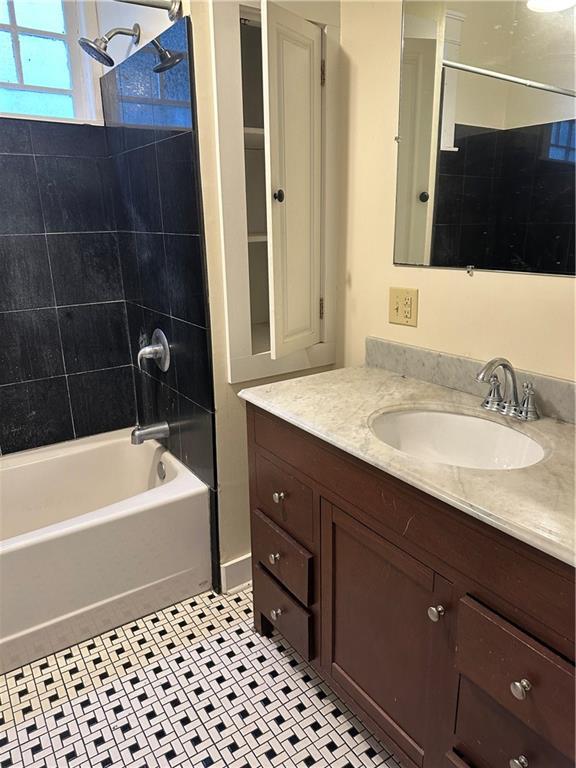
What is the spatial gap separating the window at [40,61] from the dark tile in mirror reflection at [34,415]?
1088 millimetres

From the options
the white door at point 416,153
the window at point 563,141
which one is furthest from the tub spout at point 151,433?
the window at point 563,141

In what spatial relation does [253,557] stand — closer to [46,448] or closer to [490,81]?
[46,448]

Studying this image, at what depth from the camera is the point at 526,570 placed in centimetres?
86

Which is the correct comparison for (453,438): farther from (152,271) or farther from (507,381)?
(152,271)

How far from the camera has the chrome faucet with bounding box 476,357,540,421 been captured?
127cm

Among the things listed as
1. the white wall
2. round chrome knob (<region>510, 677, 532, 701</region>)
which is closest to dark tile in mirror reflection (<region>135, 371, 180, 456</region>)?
the white wall

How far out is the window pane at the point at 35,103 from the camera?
2057 mm

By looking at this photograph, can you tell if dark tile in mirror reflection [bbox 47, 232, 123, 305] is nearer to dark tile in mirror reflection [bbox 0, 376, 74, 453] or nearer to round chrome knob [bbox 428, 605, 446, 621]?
dark tile in mirror reflection [bbox 0, 376, 74, 453]

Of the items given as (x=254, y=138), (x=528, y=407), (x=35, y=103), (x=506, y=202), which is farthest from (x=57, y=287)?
(x=528, y=407)

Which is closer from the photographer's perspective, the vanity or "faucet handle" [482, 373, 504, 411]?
the vanity

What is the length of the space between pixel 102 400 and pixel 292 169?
1.43 meters

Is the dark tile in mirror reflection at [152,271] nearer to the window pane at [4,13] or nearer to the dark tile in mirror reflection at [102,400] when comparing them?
the dark tile in mirror reflection at [102,400]

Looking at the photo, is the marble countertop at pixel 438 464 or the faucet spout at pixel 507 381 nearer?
the marble countertop at pixel 438 464

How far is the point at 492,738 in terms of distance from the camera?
38.4 inches
